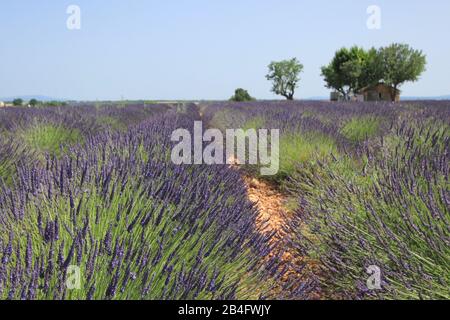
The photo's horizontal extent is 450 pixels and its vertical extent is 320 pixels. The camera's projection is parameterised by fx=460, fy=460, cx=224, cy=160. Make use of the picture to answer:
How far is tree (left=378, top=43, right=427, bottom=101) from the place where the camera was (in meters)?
42.3

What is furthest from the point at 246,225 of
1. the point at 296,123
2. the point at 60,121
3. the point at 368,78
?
the point at 368,78

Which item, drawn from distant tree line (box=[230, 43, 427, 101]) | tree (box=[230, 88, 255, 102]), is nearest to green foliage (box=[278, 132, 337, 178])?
distant tree line (box=[230, 43, 427, 101])

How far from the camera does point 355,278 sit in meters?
1.96

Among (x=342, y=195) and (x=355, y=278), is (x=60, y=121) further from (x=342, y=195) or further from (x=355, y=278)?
(x=355, y=278)

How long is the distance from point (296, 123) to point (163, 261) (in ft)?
14.5

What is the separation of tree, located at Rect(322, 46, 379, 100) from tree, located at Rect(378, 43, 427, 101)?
1.94m

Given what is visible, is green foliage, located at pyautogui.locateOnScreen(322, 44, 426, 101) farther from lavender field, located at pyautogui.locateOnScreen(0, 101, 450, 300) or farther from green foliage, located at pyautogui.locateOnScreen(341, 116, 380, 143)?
lavender field, located at pyautogui.locateOnScreen(0, 101, 450, 300)

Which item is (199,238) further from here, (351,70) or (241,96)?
(241,96)

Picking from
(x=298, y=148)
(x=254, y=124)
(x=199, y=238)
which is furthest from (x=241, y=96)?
(x=199, y=238)

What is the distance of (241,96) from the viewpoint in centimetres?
5531

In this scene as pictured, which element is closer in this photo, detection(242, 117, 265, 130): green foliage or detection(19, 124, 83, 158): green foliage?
detection(19, 124, 83, 158): green foliage

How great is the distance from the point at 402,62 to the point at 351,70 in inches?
200

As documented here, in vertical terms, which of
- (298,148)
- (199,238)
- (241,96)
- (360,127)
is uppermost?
(241,96)

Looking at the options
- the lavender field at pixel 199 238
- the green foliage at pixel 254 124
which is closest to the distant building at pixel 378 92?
the green foliage at pixel 254 124
